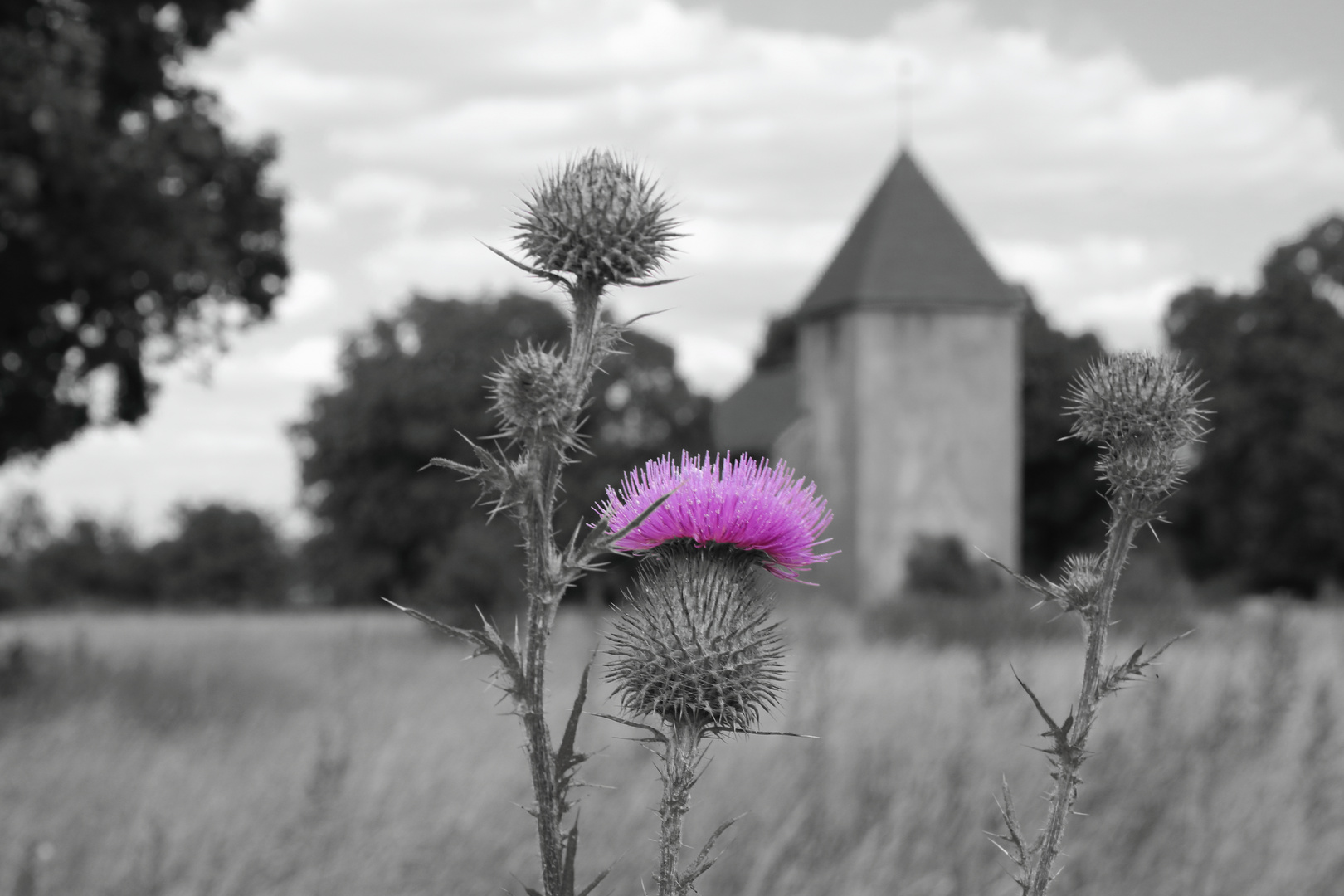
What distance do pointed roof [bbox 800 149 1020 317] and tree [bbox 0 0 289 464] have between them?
84.4 feet

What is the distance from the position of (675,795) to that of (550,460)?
337 millimetres

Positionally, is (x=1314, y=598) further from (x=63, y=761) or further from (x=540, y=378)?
(x=540, y=378)

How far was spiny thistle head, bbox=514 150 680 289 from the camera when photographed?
4.08 ft

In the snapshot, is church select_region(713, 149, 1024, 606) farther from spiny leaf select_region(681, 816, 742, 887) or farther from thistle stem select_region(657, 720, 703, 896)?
spiny leaf select_region(681, 816, 742, 887)

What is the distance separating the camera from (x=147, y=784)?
813cm

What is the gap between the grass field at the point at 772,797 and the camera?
6375 millimetres

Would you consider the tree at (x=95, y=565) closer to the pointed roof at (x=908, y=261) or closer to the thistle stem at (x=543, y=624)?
the pointed roof at (x=908, y=261)

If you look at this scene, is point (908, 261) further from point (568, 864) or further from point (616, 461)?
point (568, 864)

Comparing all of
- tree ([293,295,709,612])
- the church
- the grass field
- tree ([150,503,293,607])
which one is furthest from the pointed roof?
the grass field

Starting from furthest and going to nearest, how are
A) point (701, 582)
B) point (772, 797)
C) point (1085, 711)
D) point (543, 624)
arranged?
point (772, 797), point (701, 582), point (1085, 711), point (543, 624)

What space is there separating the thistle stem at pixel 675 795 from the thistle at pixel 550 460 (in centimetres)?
7

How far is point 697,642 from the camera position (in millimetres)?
1514

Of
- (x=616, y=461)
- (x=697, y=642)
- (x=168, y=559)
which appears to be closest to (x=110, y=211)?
(x=697, y=642)

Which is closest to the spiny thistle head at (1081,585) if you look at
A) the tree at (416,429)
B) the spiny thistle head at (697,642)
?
the spiny thistle head at (697,642)
